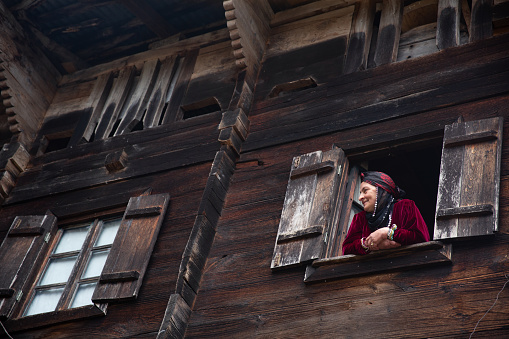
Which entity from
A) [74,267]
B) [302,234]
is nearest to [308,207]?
[302,234]

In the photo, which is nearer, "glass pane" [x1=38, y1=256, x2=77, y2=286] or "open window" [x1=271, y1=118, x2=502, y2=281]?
"open window" [x1=271, y1=118, x2=502, y2=281]

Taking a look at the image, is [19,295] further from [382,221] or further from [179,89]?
[382,221]

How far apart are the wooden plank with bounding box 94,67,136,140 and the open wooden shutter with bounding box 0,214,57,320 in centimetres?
147

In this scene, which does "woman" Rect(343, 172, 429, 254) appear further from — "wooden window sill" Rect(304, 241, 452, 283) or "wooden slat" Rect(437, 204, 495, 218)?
"wooden slat" Rect(437, 204, 495, 218)

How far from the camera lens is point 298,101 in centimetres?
769

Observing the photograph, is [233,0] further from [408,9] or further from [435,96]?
[435,96]

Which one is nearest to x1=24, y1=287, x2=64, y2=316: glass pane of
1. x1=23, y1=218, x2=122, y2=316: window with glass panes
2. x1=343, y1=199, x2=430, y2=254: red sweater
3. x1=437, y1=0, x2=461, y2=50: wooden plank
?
x1=23, y1=218, x2=122, y2=316: window with glass panes

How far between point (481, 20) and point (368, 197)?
2461mm

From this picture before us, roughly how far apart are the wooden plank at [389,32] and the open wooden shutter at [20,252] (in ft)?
12.7

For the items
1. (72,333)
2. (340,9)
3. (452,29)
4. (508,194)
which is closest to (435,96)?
(452,29)

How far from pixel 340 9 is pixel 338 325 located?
4.35m

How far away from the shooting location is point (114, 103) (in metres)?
9.11

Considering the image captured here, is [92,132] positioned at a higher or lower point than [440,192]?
higher

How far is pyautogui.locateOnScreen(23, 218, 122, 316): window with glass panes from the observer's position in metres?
6.94
